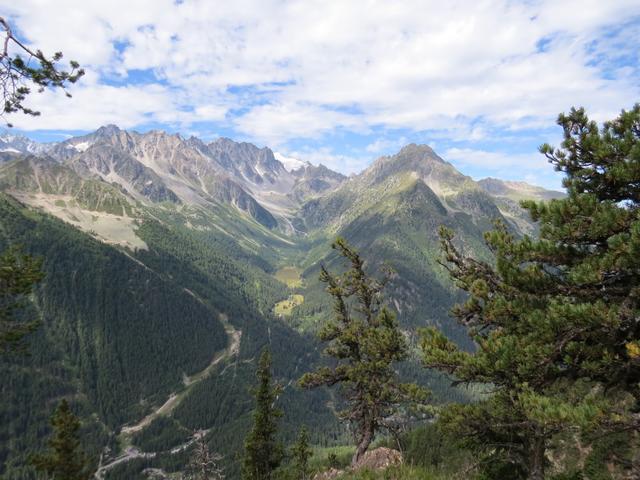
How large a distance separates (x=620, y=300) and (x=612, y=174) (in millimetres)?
4117

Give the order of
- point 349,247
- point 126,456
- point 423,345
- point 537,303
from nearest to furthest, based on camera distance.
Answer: point 537,303, point 423,345, point 349,247, point 126,456

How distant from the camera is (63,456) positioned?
3078cm

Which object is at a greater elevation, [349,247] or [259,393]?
[349,247]

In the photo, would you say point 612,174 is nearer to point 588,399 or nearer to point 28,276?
point 588,399

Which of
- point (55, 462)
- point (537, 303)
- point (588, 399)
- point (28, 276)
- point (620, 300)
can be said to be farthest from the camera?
point (55, 462)

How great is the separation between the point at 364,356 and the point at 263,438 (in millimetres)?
22246

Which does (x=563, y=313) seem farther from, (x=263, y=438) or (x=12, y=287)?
(x=263, y=438)

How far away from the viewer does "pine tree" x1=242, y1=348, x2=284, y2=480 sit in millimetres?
46219

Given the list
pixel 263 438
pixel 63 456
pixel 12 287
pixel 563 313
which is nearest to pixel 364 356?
pixel 563 313

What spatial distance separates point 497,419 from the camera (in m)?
14.5

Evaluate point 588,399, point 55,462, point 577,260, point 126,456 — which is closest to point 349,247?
point 577,260

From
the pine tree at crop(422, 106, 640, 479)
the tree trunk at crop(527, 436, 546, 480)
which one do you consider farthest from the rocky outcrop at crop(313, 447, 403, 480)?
the tree trunk at crop(527, 436, 546, 480)

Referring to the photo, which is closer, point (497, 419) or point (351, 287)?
point (497, 419)

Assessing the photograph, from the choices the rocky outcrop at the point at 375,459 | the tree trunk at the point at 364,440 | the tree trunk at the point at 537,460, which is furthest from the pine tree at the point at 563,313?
the tree trunk at the point at 364,440
